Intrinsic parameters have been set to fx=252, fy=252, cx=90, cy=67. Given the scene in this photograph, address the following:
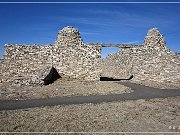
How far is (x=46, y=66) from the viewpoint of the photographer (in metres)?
24.8

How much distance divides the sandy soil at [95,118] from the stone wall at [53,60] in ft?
42.5

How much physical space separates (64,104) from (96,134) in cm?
455

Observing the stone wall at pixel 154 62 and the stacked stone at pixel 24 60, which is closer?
the stacked stone at pixel 24 60

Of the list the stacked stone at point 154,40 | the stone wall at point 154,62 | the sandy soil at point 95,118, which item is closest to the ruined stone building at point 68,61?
the stone wall at point 154,62

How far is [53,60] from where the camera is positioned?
2512 cm

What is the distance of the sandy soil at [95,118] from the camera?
26.4 ft

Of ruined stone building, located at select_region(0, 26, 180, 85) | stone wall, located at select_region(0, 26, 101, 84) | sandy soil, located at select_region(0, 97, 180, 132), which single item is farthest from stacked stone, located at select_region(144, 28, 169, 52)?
sandy soil, located at select_region(0, 97, 180, 132)

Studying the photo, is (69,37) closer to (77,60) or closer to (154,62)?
(77,60)

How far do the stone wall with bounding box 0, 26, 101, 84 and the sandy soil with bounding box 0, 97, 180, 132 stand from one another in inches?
511

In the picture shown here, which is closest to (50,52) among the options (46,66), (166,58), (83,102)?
(46,66)

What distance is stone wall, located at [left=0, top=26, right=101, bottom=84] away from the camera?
80.3ft

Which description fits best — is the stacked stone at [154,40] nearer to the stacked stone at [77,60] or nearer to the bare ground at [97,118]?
the stacked stone at [77,60]

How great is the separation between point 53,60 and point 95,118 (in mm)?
16471

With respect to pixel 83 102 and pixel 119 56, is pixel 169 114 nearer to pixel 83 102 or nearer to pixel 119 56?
pixel 83 102
